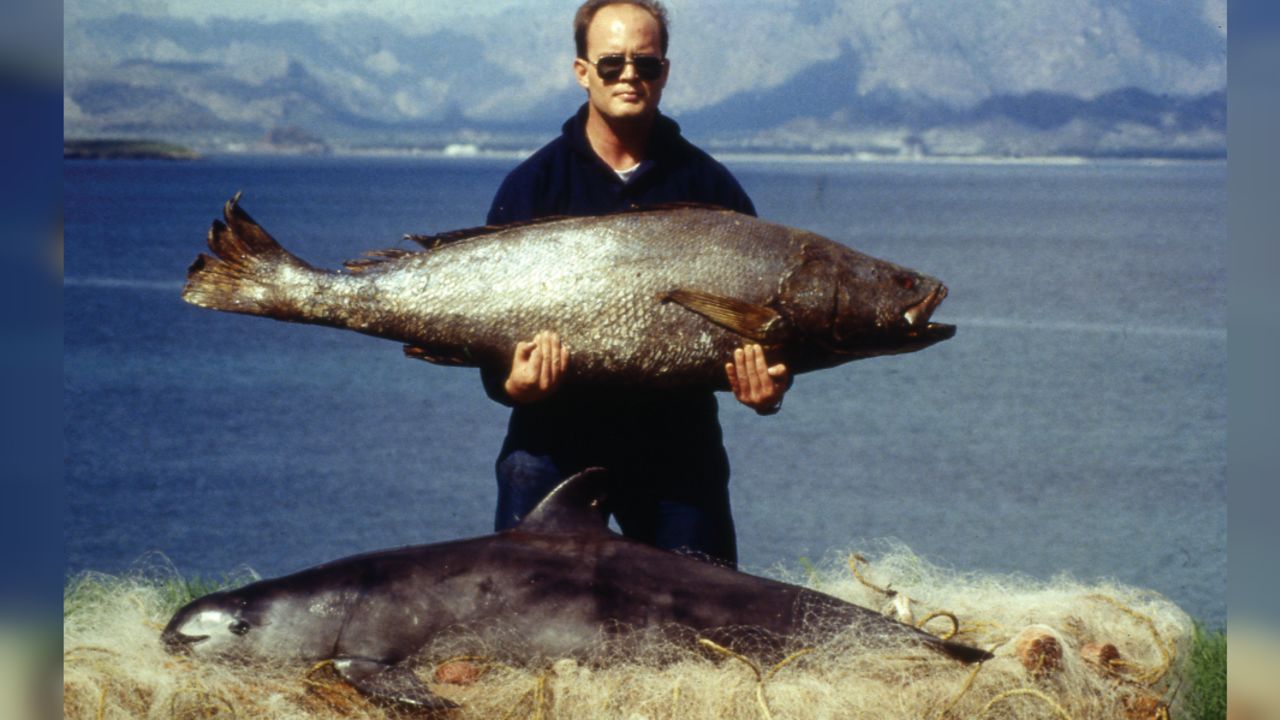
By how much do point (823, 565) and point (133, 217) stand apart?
76.2 feet

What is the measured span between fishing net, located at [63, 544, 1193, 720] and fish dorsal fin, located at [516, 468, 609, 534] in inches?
16.6

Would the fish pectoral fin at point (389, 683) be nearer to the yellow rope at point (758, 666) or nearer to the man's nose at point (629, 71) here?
the yellow rope at point (758, 666)

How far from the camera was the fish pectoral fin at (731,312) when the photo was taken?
446cm

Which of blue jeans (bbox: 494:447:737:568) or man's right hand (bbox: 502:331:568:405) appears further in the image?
blue jeans (bbox: 494:447:737:568)

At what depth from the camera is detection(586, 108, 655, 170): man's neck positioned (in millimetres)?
4824

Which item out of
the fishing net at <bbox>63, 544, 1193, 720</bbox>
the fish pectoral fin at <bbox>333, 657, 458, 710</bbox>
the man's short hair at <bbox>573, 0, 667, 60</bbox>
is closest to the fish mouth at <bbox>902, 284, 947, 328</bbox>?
the fishing net at <bbox>63, 544, 1193, 720</bbox>

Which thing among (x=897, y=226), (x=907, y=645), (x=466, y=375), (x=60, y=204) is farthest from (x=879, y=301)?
(x=897, y=226)

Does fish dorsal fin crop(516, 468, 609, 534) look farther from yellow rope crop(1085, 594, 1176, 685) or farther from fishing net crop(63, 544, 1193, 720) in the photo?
yellow rope crop(1085, 594, 1176, 685)

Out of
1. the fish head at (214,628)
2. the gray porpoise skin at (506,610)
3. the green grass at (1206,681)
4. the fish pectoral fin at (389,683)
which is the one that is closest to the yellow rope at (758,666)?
the gray porpoise skin at (506,610)

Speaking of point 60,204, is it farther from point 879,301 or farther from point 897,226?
point 897,226

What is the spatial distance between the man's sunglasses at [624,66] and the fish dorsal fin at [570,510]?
1184mm

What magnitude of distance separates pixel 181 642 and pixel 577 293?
1.48 metres

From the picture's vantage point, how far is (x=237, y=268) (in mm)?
4527

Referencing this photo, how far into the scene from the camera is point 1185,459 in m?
13.7
